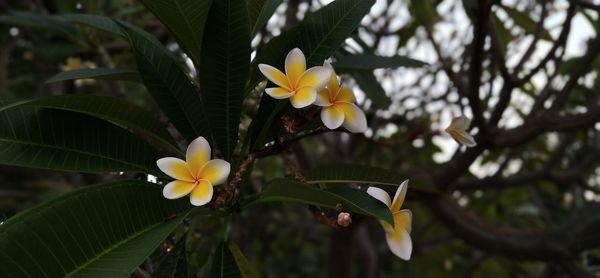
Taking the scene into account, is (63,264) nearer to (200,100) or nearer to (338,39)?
(200,100)

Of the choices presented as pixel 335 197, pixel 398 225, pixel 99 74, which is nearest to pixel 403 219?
pixel 398 225

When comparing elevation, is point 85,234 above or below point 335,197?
above

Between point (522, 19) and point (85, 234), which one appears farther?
point (522, 19)

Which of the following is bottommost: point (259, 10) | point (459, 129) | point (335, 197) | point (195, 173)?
point (459, 129)

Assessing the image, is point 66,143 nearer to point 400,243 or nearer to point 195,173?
point 195,173

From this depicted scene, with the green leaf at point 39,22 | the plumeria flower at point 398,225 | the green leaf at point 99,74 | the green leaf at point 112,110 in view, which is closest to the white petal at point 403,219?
the plumeria flower at point 398,225

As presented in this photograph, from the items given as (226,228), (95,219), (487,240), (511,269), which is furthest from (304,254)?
(95,219)
